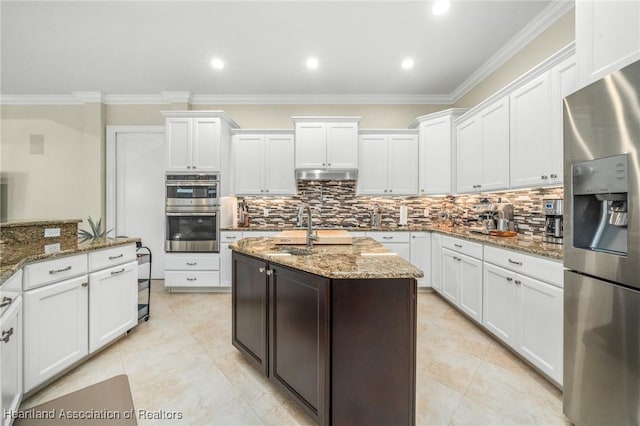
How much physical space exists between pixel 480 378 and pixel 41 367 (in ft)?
10.1

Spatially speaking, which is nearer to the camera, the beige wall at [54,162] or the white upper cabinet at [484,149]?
the white upper cabinet at [484,149]

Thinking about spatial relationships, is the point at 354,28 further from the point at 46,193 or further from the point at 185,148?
the point at 46,193

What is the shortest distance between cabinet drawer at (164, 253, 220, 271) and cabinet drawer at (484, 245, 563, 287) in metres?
3.38

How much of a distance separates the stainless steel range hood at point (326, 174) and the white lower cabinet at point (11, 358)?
10.3 ft

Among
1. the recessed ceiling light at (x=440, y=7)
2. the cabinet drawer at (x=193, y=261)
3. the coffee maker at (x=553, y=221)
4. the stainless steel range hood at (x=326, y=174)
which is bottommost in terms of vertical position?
the cabinet drawer at (x=193, y=261)

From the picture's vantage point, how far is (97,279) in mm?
2102

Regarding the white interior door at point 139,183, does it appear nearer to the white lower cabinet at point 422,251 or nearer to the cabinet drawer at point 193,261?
the cabinet drawer at point 193,261

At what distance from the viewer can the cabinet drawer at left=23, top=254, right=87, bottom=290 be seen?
5.48ft

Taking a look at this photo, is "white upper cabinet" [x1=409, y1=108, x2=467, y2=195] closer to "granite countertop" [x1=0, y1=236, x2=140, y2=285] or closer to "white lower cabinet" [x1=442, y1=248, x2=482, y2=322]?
"white lower cabinet" [x1=442, y1=248, x2=482, y2=322]

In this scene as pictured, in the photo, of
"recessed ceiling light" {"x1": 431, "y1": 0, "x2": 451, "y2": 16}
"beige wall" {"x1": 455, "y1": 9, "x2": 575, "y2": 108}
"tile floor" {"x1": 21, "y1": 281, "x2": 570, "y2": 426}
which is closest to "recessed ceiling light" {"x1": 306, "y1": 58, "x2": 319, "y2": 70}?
"recessed ceiling light" {"x1": 431, "y1": 0, "x2": 451, "y2": 16}

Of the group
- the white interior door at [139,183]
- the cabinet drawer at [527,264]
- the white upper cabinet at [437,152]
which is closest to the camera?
the cabinet drawer at [527,264]

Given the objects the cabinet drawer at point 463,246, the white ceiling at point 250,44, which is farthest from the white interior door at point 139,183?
the cabinet drawer at point 463,246

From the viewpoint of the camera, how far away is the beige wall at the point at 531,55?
2.37 m

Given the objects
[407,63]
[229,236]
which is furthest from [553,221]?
[229,236]
